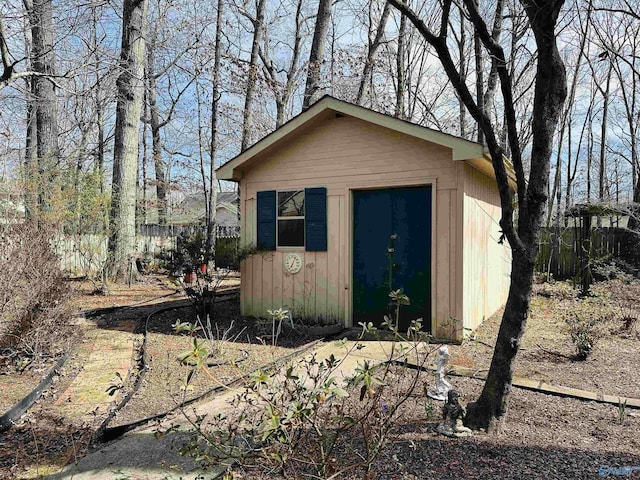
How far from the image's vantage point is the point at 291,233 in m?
6.67

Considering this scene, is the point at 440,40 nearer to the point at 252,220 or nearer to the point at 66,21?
the point at 252,220

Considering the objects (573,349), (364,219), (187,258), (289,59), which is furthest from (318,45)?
(573,349)

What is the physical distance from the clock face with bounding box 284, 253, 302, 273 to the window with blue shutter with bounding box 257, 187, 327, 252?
0.57ft

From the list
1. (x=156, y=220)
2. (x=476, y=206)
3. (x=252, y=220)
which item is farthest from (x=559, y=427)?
(x=156, y=220)

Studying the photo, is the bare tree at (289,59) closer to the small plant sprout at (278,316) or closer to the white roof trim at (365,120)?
the white roof trim at (365,120)

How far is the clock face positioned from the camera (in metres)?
6.57

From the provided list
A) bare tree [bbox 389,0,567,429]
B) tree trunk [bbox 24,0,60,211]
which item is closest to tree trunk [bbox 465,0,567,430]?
bare tree [bbox 389,0,567,429]

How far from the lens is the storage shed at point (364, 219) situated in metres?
5.54

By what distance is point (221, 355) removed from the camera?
4.88 metres

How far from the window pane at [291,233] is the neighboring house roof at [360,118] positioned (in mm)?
1171

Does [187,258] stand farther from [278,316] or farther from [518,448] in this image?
[518,448]

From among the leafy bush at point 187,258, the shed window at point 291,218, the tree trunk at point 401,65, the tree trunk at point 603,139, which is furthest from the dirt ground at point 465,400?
the tree trunk at point 603,139

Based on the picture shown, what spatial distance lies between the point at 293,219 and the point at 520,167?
414 centimetres

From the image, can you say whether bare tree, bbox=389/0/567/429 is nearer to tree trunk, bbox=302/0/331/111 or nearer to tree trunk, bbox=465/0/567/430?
tree trunk, bbox=465/0/567/430
